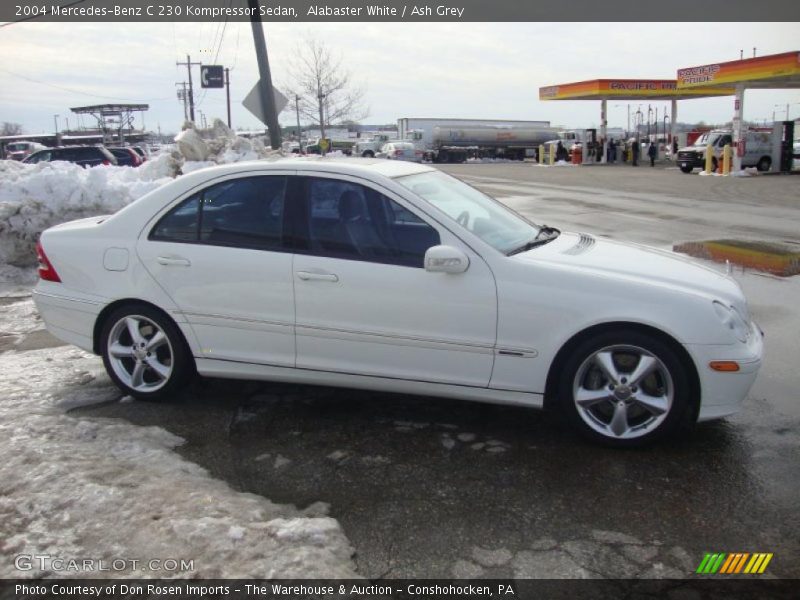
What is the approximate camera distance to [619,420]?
12.9 feet

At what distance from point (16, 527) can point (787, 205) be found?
17.8 m

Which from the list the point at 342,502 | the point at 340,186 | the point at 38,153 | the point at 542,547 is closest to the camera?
the point at 542,547

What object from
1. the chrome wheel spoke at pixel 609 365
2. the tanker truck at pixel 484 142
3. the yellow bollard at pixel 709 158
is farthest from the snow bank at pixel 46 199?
the tanker truck at pixel 484 142

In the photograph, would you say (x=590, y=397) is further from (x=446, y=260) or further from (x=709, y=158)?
(x=709, y=158)

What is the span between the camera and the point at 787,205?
→ 1700 centimetres

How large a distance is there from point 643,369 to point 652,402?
7.5 inches

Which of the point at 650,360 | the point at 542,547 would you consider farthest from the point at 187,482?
the point at 650,360

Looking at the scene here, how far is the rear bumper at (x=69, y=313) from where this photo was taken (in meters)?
4.81

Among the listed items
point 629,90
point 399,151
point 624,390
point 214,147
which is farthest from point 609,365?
point 399,151

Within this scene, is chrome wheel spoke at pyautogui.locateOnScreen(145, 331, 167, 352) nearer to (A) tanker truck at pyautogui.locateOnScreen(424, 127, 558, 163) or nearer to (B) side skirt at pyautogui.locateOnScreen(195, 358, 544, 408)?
(B) side skirt at pyautogui.locateOnScreen(195, 358, 544, 408)

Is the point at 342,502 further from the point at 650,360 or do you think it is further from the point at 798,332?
the point at 798,332

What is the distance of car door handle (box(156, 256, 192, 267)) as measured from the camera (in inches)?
180

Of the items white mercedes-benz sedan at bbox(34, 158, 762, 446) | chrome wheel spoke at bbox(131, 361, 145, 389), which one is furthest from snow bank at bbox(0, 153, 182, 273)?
chrome wheel spoke at bbox(131, 361, 145, 389)

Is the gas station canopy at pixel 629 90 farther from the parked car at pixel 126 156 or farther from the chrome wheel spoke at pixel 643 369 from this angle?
the chrome wheel spoke at pixel 643 369
